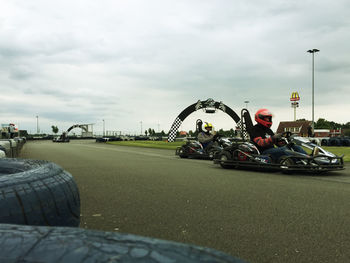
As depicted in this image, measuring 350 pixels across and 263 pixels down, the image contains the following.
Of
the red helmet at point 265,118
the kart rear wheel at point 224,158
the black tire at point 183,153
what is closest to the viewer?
the red helmet at point 265,118

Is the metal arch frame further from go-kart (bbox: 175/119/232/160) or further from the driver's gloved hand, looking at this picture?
the driver's gloved hand

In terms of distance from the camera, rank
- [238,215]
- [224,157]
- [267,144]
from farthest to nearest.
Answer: [224,157] < [267,144] < [238,215]

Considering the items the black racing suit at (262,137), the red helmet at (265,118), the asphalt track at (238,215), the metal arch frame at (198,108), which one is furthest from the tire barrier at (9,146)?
the metal arch frame at (198,108)

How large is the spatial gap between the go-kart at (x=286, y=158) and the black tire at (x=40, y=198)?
303 inches

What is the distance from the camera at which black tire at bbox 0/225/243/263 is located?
2.56 feet

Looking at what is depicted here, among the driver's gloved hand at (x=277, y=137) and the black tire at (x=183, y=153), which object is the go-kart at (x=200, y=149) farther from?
the driver's gloved hand at (x=277, y=137)

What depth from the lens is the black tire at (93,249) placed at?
2.56 feet

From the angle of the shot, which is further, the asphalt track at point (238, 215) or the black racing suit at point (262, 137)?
the black racing suit at point (262, 137)

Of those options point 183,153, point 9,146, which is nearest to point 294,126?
point 183,153

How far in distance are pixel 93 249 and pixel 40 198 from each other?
Result: 157 cm

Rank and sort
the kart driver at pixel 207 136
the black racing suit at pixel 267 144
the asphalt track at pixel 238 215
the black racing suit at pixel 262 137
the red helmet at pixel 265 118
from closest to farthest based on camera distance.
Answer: the asphalt track at pixel 238 215 → the black racing suit at pixel 267 144 → the black racing suit at pixel 262 137 → the red helmet at pixel 265 118 → the kart driver at pixel 207 136

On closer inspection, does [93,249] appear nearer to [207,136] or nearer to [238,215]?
[238,215]

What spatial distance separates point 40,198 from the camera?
220 centimetres

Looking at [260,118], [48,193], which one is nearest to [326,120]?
[260,118]
